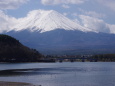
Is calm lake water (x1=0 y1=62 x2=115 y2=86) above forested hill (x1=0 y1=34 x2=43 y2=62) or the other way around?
the other way around

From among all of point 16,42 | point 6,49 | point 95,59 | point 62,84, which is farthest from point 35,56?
point 62,84

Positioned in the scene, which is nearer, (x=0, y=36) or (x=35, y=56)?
(x=0, y=36)

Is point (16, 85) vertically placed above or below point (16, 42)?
below

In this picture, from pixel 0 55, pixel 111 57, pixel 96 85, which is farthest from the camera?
pixel 111 57

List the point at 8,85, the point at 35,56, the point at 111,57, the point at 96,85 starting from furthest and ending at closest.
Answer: the point at 111,57 < the point at 35,56 < the point at 96,85 < the point at 8,85

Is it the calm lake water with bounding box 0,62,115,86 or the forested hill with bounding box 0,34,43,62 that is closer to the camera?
the calm lake water with bounding box 0,62,115,86

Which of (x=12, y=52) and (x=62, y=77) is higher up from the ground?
(x=12, y=52)

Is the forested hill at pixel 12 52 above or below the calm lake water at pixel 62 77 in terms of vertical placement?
above

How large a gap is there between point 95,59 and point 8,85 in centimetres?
10760

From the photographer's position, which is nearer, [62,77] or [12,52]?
[62,77]

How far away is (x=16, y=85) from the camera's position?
34.0 m

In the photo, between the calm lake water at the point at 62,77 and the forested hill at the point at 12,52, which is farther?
the forested hill at the point at 12,52

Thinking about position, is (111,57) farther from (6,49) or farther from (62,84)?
(62,84)

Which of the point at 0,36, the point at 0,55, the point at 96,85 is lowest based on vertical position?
the point at 96,85
